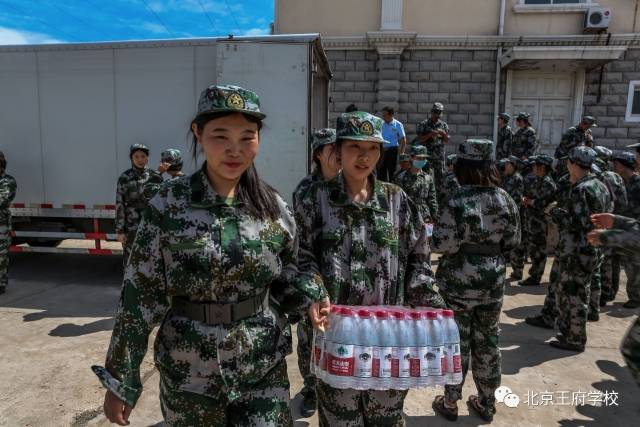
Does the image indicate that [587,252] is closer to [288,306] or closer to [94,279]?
[288,306]

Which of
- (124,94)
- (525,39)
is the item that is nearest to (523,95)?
(525,39)

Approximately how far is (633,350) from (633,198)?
4634 millimetres

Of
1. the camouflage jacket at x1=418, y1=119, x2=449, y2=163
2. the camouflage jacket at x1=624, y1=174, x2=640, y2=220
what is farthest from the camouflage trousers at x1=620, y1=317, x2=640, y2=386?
the camouflage jacket at x1=418, y1=119, x2=449, y2=163

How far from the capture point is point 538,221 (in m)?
6.76

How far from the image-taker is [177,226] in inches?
62.9

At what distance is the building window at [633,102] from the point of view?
38.5 feet

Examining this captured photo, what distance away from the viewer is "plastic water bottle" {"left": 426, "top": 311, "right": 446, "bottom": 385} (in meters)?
1.79

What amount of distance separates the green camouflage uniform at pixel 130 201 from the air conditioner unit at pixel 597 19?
1215cm

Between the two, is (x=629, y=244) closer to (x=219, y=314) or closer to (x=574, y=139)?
(x=219, y=314)

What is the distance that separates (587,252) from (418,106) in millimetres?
8866

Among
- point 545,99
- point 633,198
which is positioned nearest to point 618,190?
point 633,198

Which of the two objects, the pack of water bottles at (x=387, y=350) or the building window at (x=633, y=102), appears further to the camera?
the building window at (x=633, y=102)

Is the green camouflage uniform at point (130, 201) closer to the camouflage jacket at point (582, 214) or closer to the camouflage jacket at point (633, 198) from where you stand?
the camouflage jacket at point (582, 214)

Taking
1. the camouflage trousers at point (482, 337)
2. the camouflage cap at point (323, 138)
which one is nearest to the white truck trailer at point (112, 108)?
the camouflage cap at point (323, 138)
